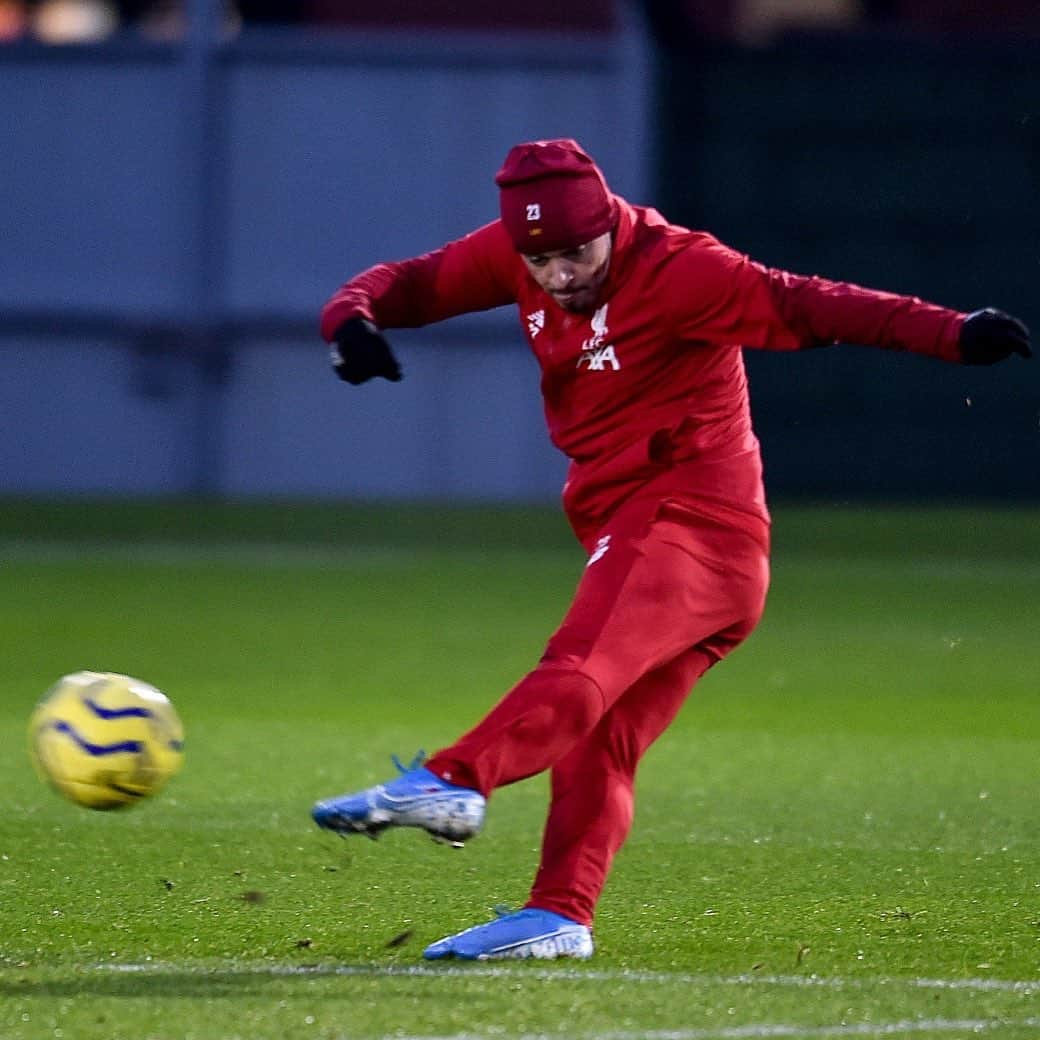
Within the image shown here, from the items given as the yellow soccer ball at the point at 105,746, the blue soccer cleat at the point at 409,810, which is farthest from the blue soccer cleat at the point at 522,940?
the yellow soccer ball at the point at 105,746

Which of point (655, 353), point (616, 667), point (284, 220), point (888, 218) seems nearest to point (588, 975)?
point (616, 667)

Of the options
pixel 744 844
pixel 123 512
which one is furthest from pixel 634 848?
pixel 123 512

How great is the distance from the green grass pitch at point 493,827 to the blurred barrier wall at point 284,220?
4958 millimetres

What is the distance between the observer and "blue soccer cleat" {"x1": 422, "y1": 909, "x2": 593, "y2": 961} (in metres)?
Result: 5.86

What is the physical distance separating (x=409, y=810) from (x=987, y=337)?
Answer: 1595 mm

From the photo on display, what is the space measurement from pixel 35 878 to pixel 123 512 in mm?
13381

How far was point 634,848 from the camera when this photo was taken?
763 cm

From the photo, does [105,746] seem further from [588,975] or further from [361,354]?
[588,975]

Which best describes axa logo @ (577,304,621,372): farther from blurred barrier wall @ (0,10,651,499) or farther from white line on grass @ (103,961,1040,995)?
blurred barrier wall @ (0,10,651,499)

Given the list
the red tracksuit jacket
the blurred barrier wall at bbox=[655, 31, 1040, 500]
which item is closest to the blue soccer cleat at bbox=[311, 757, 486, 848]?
the red tracksuit jacket

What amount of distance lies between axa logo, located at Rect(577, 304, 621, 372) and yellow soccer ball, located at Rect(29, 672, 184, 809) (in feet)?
4.38

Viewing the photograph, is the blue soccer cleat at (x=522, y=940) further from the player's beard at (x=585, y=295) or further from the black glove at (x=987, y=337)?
the black glove at (x=987, y=337)

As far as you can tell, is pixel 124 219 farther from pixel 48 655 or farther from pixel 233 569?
pixel 48 655

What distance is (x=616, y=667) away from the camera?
5.66 m
